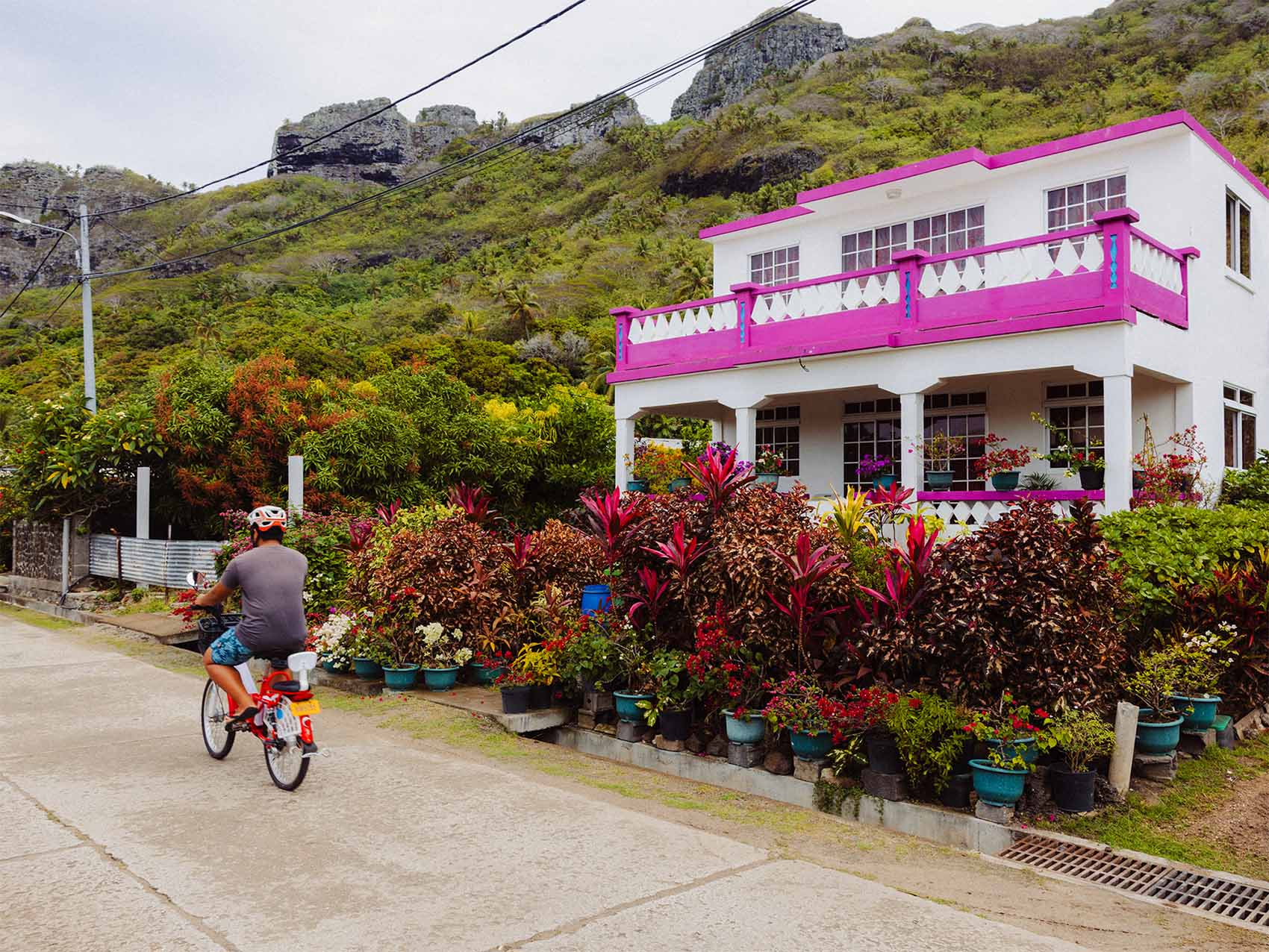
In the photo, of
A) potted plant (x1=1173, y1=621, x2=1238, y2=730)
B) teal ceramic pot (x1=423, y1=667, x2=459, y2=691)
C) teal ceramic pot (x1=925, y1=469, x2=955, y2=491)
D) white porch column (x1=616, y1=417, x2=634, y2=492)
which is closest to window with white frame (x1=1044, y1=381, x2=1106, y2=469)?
teal ceramic pot (x1=925, y1=469, x2=955, y2=491)

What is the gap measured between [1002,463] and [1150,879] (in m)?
8.40

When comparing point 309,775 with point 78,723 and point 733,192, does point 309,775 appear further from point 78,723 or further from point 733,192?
point 733,192

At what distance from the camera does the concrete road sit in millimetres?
3928

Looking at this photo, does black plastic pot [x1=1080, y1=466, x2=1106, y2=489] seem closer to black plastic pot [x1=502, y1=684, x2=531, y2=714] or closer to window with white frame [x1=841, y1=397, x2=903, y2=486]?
window with white frame [x1=841, y1=397, x2=903, y2=486]

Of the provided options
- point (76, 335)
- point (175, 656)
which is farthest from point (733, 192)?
point (175, 656)

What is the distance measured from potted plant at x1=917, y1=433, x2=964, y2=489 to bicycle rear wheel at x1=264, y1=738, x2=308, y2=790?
9.45 m

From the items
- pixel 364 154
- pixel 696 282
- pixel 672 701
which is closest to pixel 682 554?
pixel 672 701

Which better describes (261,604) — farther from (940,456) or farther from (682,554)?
(940,456)

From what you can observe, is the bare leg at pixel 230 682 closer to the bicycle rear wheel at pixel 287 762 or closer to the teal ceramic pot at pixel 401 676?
the bicycle rear wheel at pixel 287 762

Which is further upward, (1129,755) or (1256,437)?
(1256,437)

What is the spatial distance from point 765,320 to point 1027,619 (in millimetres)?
9311

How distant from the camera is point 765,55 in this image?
11431cm

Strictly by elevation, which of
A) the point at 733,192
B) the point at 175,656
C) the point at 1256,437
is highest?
the point at 733,192

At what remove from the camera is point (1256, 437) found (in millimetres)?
14984
